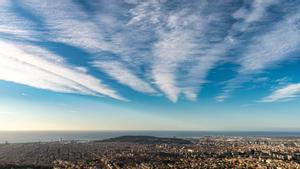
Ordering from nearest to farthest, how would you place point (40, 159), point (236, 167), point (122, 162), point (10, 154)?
point (236, 167)
point (122, 162)
point (40, 159)
point (10, 154)

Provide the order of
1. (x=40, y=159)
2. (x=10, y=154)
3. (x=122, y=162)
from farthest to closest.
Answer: (x=10, y=154), (x=40, y=159), (x=122, y=162)

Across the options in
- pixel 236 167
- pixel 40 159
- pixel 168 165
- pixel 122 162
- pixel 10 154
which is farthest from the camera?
pixel 10 154

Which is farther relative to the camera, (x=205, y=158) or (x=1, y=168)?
(x=205, y=158)

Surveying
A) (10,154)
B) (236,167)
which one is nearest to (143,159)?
(236,167)

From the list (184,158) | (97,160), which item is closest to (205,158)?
(184,158)

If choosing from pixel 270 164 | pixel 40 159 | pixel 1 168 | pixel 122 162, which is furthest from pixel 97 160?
pixel 270 164

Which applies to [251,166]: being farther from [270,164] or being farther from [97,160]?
[97,160]

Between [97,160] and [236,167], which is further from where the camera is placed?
[97,160]

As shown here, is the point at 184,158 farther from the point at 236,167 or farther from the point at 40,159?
the point at 40,159

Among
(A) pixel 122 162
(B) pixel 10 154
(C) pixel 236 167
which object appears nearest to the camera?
(C) pixel 236 167
